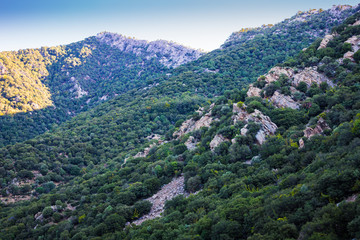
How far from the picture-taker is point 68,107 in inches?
4889

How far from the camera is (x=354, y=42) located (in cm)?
4253

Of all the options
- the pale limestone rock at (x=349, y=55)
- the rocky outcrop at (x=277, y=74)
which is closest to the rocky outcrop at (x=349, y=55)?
the pale limestone rock at (x=349, y=55)

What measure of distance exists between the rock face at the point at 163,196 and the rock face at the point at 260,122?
1183 cm

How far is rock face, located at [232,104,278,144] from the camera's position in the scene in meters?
33.3

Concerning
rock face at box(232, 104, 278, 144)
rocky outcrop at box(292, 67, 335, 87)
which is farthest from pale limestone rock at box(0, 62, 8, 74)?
rocky outcrop at box(292, 67, 335, 87)

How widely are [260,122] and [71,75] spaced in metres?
141

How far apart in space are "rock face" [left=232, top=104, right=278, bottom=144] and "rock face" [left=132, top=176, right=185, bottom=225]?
38.8ft

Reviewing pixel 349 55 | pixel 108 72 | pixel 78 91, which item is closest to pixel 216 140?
pixel 349 55

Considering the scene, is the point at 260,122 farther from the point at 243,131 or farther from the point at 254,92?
the point at 254,92

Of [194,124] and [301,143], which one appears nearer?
[301,143]

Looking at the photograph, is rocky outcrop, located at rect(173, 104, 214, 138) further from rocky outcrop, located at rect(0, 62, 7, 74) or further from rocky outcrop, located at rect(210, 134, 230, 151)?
rocky outcrop, located at rect(0, 62, 7, 74)

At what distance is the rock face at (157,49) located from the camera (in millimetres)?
155000

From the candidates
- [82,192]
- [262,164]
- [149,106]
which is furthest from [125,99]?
[262,164]

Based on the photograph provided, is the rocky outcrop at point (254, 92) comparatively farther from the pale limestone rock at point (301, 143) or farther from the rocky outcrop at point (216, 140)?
the pale limestone rock at point (301, 143)
